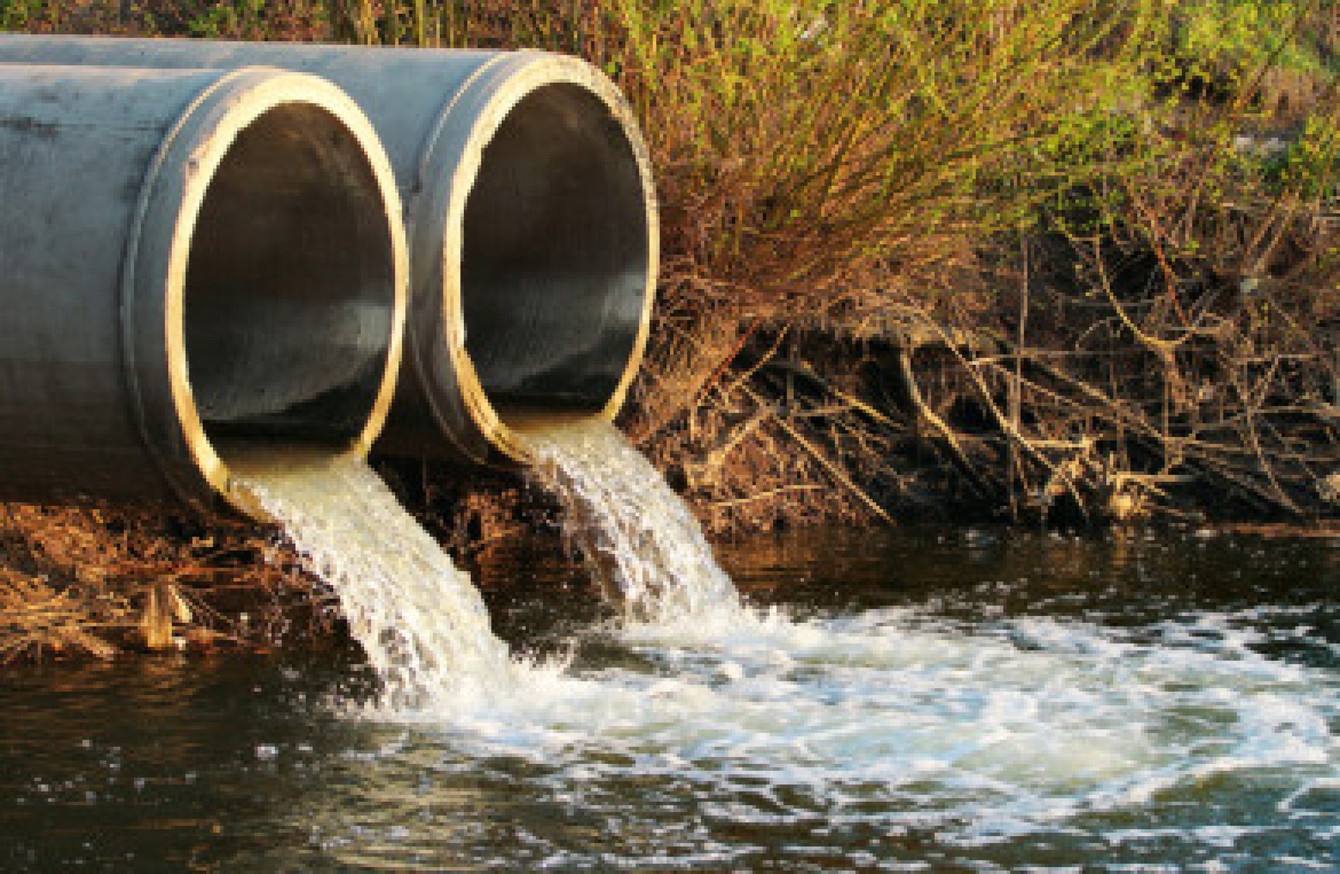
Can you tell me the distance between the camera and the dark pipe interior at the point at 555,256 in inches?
413

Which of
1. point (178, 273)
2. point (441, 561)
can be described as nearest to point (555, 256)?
point (441, 561)

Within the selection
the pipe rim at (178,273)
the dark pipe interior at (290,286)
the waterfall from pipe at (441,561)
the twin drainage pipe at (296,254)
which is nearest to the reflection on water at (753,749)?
the waterfall from pipe at (441,561)

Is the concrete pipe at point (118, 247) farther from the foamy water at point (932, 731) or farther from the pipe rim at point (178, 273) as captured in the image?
the foamy water at point (932, 731)

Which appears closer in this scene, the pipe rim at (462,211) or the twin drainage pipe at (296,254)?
the twin drainage pipe at (296,254)

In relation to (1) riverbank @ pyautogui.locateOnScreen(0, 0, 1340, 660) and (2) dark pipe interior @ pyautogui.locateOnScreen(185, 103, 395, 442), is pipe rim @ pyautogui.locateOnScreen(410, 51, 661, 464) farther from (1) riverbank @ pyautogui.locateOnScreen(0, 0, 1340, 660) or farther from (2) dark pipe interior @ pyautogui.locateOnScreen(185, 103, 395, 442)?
(1) riverbank @ pyautogui.locateOnScreen(0, 0, 1340, 660)

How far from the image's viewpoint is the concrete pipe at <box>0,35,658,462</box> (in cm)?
909

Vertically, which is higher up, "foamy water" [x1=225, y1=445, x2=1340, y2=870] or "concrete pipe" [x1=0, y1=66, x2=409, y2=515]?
"concrete pipe" [x1=0, y1=66, x2=409, y2=515]

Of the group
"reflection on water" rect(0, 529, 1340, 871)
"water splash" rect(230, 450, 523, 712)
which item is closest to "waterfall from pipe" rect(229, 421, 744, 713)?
"water splash" rect(230, 450, 523, 712)

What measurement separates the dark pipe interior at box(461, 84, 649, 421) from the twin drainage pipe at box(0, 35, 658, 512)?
14 mm

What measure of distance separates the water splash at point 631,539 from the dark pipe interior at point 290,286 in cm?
112

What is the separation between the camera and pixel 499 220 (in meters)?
11.2

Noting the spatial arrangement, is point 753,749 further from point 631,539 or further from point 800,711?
point 631,539

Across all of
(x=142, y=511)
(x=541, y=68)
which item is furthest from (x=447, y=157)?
(x=142, y=511)

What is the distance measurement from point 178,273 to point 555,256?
12.8ft
